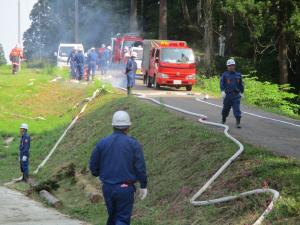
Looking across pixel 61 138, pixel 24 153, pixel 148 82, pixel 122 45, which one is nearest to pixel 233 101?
pixel 24 153

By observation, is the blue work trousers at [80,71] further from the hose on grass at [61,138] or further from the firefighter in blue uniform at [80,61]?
the hose on grass at [61,138]

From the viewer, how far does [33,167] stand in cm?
2436

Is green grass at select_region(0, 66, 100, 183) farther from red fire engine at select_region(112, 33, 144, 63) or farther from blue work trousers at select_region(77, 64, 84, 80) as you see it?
red fire engine at select_region(112, 33, 144, 63)

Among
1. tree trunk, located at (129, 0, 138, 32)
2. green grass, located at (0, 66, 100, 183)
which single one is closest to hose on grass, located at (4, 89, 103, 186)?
green grass, located at (0, 66, 100, 183)

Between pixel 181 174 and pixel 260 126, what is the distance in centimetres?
664

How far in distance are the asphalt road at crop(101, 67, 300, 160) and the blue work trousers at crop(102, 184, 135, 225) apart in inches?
224

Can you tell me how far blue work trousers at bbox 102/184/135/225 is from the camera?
930cm

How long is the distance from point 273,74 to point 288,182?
136ft

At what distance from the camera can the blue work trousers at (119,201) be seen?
9297 millimetres

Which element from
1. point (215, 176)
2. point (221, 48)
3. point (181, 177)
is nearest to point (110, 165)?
point (215, 176)

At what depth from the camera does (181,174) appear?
1447cm

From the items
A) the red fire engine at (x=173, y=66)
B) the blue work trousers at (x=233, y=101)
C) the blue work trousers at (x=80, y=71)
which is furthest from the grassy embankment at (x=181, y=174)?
the blue work trousers at (x=80, y=71)

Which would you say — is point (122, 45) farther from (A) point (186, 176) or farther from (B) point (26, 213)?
(A) point (186, 176)

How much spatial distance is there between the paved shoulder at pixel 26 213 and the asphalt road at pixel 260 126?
14.9 ft
